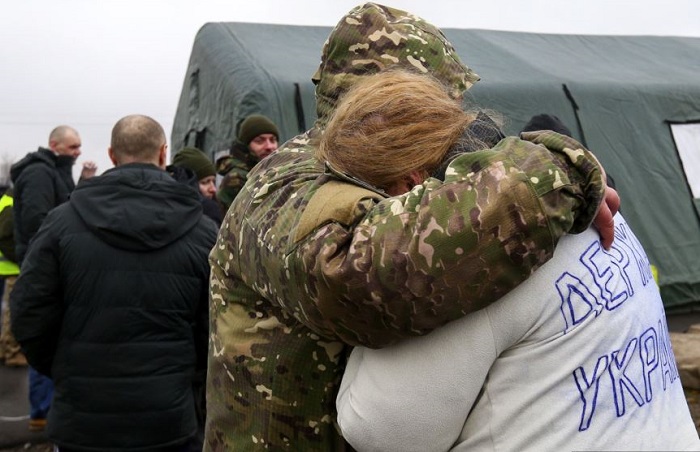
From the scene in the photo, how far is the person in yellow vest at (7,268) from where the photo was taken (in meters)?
5.77

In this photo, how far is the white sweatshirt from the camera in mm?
1420

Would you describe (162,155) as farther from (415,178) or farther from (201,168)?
(201,168)

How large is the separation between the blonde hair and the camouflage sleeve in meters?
0.12

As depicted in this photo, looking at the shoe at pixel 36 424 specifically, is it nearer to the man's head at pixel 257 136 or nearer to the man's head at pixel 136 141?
the man's head at pixel 257 136

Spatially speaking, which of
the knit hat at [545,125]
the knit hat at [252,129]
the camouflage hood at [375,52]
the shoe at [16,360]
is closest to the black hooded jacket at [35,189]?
the shoe at [16,360]

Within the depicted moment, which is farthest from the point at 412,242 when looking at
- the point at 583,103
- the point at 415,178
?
the point at 583,103

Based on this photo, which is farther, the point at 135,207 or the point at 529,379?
the point at 135,207

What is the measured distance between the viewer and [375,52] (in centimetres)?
183

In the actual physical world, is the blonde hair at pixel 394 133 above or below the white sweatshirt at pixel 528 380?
above

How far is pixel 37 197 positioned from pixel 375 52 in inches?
168

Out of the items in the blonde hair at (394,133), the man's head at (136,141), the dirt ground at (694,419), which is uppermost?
the blonde hair at (394,133)

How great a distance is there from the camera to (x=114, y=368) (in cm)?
326

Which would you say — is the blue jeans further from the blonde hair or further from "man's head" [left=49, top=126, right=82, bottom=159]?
the blonde hair

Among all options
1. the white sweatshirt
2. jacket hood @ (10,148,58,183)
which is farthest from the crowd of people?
jacket hood @ (10,148,58,183)
